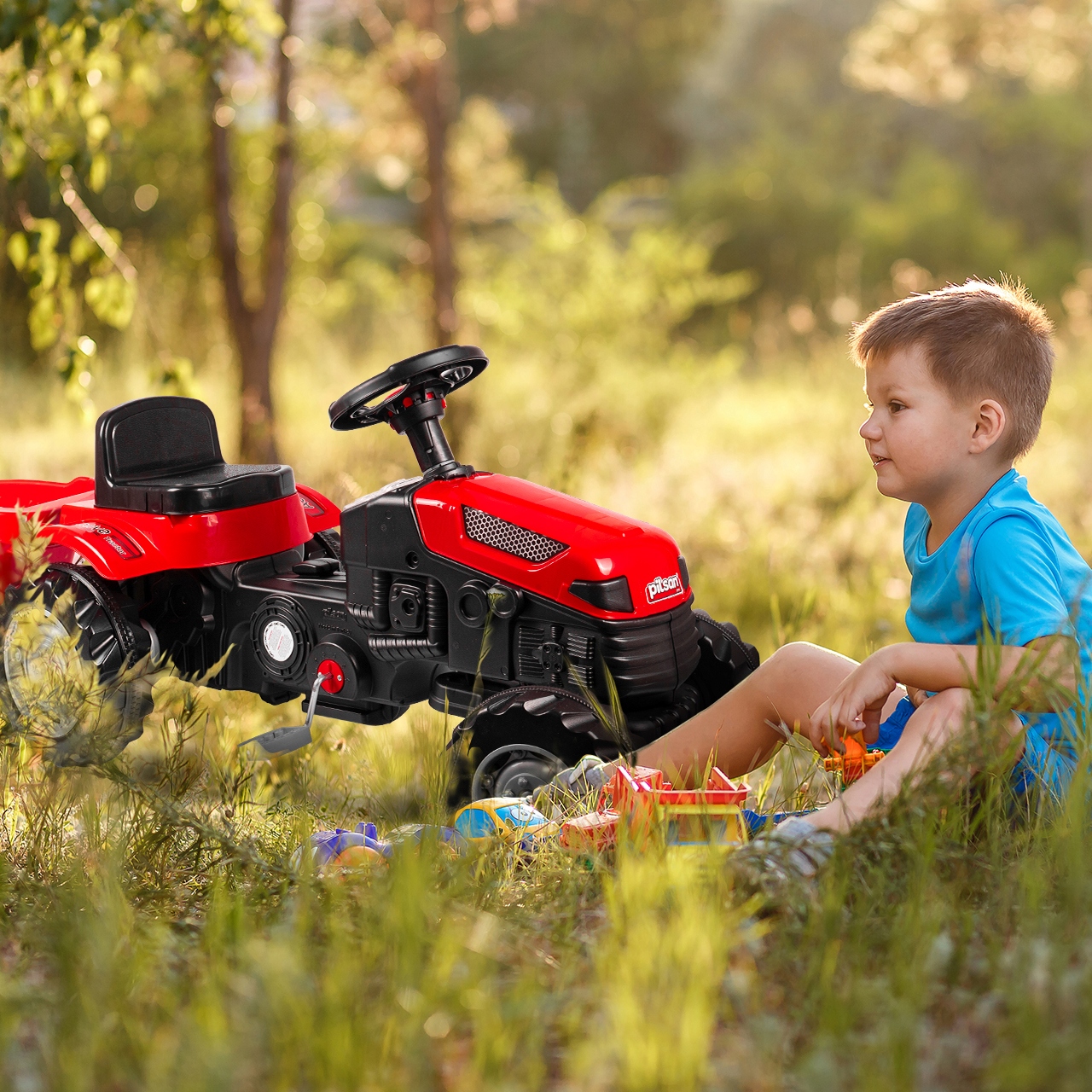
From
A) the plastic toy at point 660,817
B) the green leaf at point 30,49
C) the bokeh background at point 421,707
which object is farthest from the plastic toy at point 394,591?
the green leaf at point 30,49

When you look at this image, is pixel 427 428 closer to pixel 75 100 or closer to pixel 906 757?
pixel 906 757

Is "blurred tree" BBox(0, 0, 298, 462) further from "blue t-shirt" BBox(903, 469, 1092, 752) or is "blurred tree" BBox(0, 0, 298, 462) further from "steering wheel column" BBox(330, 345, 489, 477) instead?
"blue t-shirt" BBox(903, 469, 1092, 752)

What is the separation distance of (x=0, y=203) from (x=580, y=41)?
25.2 metres

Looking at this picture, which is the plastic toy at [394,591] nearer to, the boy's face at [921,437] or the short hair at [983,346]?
the boy's face at [921,437]

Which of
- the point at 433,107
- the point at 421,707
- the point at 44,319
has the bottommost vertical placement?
the point at 421,707

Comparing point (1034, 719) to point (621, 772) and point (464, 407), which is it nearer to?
point (621, 772)

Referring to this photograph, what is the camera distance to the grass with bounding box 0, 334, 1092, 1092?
1.48 metres

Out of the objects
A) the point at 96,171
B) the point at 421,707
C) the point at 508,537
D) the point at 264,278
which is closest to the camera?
the point at 508,537

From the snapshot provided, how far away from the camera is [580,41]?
2914cm

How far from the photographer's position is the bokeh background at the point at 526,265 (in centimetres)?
421

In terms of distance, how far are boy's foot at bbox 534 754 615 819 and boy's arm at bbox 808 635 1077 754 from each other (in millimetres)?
436

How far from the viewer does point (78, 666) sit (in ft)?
7.72

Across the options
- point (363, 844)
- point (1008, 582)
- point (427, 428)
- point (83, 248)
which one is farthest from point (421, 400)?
point (83, 248)

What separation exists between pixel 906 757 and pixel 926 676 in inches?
6.6
